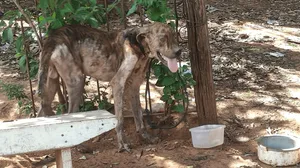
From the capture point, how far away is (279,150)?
4785mm

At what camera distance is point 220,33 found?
971 centimetres

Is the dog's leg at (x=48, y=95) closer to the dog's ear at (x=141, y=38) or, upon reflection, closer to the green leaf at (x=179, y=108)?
the dog's ear at (x=141, y=38)

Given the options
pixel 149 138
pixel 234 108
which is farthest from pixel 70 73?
pixel 234 108

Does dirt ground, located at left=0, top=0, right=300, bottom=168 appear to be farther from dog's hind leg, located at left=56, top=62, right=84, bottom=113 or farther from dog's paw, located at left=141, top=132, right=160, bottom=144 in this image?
dog's hind leg, located at left=56, top=62, right=84, bottom=113

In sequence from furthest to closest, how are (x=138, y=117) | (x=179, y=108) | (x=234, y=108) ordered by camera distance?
(x=234, y=108) < (x=138, y=117) < (x=179, y=108)

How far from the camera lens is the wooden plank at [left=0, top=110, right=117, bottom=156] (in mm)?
4090

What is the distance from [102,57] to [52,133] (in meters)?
1.32

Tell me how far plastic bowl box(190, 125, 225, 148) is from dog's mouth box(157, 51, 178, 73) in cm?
75

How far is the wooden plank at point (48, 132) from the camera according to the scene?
4090 mm

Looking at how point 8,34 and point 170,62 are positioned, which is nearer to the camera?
point 170,62

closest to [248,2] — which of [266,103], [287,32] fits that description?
[287,32]

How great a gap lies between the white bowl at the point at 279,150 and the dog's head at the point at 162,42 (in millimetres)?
1177

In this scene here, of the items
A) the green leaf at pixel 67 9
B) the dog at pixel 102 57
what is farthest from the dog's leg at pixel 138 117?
the green leaf at pixel 67 9

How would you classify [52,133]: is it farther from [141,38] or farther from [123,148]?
[141,38]
